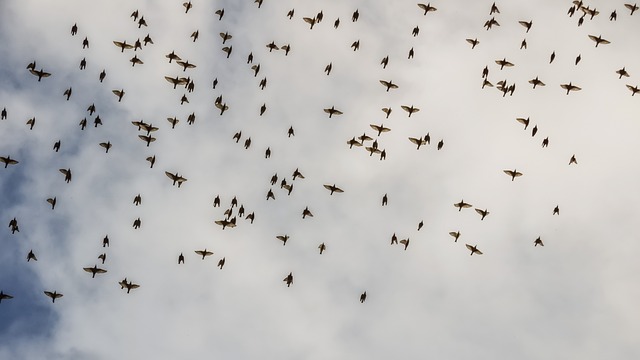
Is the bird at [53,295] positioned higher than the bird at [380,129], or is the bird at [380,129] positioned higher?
the bird at [380,129]

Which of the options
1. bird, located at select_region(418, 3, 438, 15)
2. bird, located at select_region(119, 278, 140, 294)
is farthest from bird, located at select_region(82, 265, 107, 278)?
bird, located at select_region(418, 3, 438, 15)

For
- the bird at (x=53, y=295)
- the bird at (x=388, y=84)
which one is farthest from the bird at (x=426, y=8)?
the bird at (x=53, y=295)

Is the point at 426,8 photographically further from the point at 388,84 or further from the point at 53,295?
the point at 53,295

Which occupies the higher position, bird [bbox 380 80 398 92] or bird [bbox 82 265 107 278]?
bird [bbox 380 80 398 92]

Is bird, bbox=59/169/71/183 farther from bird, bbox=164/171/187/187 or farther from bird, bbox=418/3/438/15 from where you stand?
bird, bbox=418/3/438/15

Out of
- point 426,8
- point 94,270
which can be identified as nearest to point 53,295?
point 94,270

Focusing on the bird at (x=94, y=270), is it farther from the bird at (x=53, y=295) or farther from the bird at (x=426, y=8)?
the bird at (x=426, y=8)

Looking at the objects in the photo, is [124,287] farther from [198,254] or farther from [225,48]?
[225,48]

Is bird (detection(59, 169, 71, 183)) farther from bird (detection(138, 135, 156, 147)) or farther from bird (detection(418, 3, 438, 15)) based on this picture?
bird (detection(418, 3, 438, 15))

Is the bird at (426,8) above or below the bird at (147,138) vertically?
above

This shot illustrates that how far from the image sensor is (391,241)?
8788 centimetres

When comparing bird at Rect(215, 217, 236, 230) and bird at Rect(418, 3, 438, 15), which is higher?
bird at Rect(418, 3, 438, 15)

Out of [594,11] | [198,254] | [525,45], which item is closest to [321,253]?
[198,254]

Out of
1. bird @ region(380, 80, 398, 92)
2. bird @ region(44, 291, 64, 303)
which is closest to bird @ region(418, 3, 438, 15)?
bird @ region(380, 80, 398, 92)
